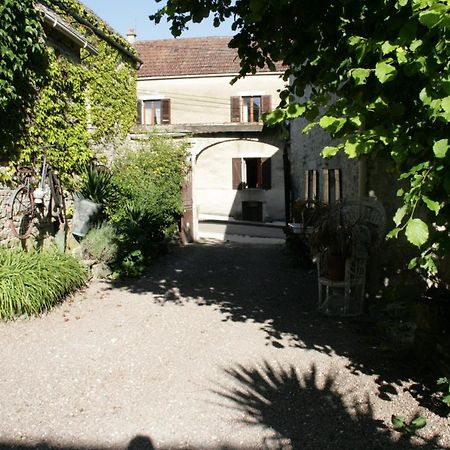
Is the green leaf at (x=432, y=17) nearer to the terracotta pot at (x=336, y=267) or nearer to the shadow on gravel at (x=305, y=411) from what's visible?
the shadow on gravel at (x=305, y=411)

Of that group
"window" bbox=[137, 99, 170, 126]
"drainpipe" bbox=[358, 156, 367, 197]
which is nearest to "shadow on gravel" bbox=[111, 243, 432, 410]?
"drainpipe" bbox=[358, 156, 367, 197]

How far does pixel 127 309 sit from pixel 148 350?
1558 millimetres

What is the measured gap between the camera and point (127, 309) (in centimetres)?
620

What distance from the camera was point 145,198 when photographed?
34.9 feet

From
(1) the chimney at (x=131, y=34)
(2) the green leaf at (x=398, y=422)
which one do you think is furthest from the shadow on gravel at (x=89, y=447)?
(1) the chimney at (x=131, y=34)

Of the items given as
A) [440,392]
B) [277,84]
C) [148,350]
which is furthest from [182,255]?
[277,84]

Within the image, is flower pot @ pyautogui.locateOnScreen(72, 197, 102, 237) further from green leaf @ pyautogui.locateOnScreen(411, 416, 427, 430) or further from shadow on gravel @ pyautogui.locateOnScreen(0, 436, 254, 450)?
green leaf @ pyautogui.locateOnScreen(411, 416, 427, 430)

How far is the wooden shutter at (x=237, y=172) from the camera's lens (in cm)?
2183

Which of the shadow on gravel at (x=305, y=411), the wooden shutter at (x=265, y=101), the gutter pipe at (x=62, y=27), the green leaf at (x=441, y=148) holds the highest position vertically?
the wooden shutter at (x=265, y=101)

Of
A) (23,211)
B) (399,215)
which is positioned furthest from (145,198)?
(399,215)

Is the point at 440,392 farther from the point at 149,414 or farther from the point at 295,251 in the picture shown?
the point at 295,251

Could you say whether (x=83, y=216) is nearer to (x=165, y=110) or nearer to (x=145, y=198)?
(x=145, y=198)

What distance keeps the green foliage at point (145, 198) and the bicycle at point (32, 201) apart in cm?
132

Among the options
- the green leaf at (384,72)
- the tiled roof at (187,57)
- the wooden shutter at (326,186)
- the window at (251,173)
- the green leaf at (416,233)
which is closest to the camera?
the green leaf at (416,233)
